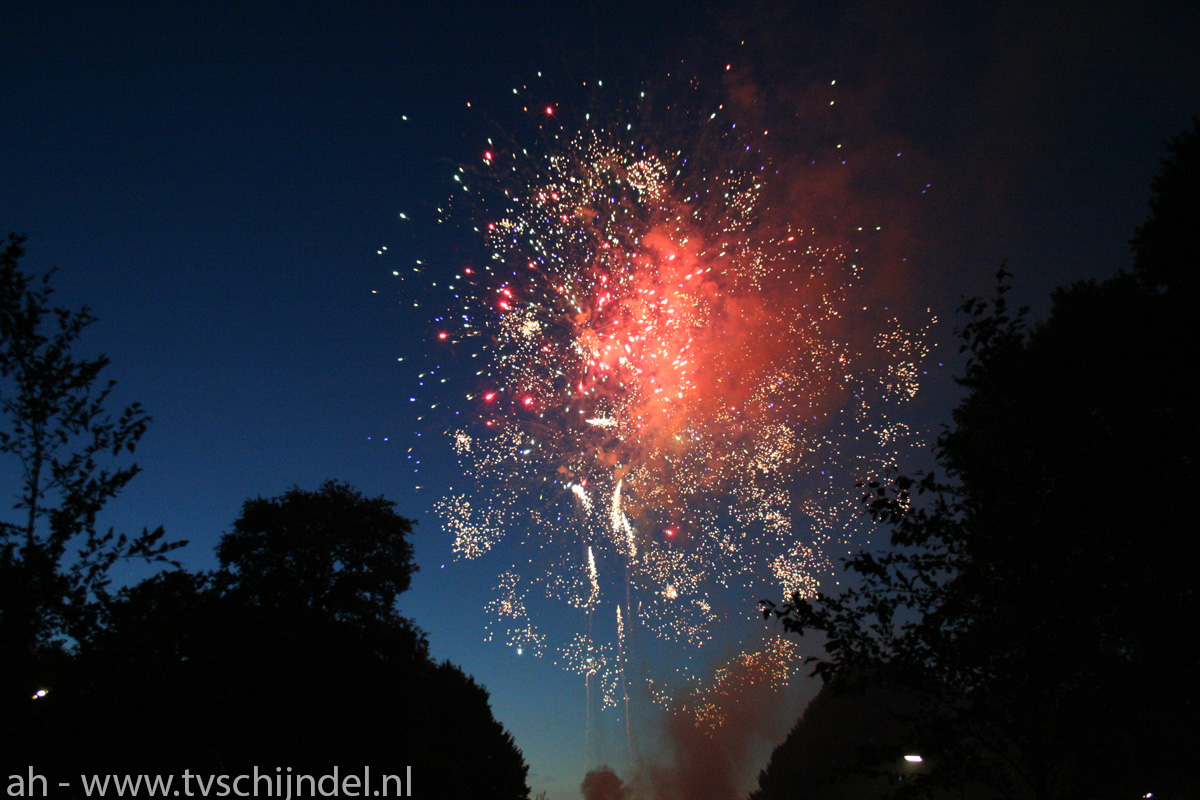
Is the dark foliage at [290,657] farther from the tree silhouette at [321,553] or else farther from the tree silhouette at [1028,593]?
the tree silhouette at [1028,593]

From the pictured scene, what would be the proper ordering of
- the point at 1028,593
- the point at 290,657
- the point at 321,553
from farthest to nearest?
1. the point at 321,553
2. the point at 290,657
3. the point at 1028,593

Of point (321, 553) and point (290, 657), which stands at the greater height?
point (321, 553)

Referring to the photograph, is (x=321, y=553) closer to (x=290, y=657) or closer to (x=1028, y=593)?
(x=290, y=657)

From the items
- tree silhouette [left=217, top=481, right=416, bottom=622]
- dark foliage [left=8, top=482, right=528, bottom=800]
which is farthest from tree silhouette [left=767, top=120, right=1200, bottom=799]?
tree silhouette [left=217, top=481, right=416, bottom=622]

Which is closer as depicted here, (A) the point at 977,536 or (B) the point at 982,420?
(A) the point at 977,536

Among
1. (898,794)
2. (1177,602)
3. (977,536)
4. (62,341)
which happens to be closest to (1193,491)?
(1177,602)

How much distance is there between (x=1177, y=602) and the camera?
212 inches

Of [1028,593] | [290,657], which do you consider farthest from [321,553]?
[1028,593]

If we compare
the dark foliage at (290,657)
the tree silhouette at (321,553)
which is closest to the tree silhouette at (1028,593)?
the dark foliage at (290,657)

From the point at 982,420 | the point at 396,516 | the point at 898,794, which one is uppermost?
the point at 396,516

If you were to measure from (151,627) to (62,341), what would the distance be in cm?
365

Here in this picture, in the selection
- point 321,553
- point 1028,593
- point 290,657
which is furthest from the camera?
point 321,553

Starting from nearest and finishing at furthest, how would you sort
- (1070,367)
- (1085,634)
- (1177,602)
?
(1085,634)
(1177,602)
(1070,367)

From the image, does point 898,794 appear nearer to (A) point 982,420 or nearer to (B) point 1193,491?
(A) point 982,420
